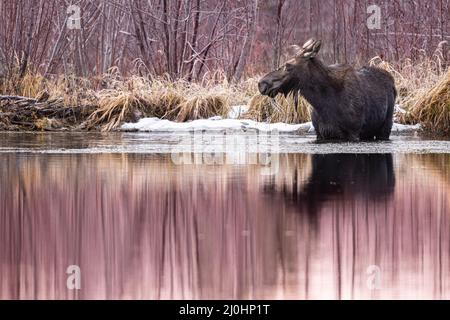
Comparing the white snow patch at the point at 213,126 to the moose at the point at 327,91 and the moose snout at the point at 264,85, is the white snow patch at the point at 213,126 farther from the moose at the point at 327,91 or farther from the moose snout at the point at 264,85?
the moose snout at the point at 264,85

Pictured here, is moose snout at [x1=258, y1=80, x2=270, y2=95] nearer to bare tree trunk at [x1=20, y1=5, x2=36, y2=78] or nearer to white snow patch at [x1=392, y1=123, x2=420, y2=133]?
white snow patch at [x1=392, y1=123, x2=420, y2=133]

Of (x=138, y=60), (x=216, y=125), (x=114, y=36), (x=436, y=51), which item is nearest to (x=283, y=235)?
(x=216, y=125)

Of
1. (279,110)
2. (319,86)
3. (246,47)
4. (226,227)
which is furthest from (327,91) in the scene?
(226,227)

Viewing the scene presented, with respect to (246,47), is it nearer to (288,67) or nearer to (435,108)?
(435,108)

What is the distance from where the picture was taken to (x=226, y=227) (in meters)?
6.93

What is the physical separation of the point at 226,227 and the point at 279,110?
11754 mm

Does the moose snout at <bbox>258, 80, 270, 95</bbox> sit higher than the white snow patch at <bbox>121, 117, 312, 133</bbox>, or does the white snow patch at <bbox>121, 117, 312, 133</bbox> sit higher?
the moose snout at <bbox>258, 80, 270, 95</bbox>

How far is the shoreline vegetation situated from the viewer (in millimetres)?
18266

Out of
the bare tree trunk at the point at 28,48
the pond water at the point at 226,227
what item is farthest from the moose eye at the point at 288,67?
the bare tree trunk at the point at 28,48

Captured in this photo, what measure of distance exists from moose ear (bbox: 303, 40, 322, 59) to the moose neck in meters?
0.11

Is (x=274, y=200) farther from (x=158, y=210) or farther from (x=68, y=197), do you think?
(x=68, y=197)

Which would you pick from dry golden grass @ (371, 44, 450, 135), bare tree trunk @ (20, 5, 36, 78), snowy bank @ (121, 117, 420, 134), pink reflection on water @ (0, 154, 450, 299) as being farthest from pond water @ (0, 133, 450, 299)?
bare tree trunk @ (20, 5, 36, 78)

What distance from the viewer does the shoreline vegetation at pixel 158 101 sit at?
1827cm

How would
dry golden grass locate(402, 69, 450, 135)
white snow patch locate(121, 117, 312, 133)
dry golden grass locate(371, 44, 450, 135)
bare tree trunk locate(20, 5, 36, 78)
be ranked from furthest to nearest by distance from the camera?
1. bare tree trunk locate(20, 5, 36, 78)
2. white snow patch locate(121, 117, 312, 133)
3. dry golden grass locate(371, 44, 450, 135)
4. dry golden grass locate(402, 69, 450, 135)
